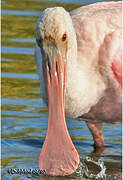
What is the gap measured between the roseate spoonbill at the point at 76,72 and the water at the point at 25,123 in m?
0.24

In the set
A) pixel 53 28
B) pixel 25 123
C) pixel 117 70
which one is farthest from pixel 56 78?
pixel 25 123

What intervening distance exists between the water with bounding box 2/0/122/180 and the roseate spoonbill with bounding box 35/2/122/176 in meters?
0.24

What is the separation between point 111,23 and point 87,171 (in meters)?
1.49

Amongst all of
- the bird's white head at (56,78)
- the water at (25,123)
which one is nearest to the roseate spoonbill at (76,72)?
the bird's white head at (56,78)

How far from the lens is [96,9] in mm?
7129

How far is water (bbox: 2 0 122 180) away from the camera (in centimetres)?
693

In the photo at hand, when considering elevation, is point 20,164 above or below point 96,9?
below

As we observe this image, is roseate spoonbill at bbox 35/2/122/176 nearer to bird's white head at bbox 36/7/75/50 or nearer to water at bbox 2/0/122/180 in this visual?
bird's white head at bbox 36/7/75/50

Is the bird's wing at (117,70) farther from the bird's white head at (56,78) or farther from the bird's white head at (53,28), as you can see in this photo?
the bird's white head at (53,28)

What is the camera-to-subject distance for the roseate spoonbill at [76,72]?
590cm

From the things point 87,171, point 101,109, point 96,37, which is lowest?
point 87,171

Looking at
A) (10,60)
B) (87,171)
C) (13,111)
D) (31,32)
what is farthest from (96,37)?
(31,32)

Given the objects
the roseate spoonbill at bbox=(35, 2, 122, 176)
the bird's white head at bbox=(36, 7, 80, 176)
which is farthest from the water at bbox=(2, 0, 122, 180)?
the bird's white head at bbox=(36, 7, 80, 176)

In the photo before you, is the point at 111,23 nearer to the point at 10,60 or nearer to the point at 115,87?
the point at 115,87
